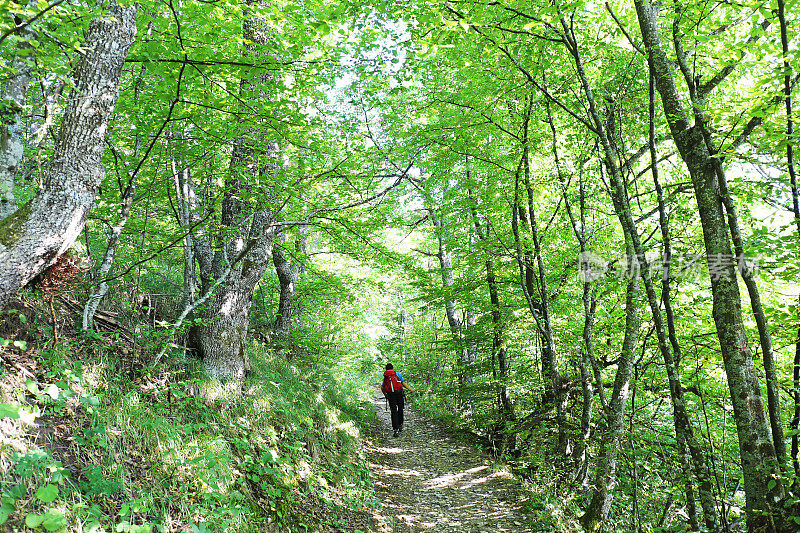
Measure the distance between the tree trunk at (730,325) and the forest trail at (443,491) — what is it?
2.99m

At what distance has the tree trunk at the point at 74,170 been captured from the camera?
3.22 m

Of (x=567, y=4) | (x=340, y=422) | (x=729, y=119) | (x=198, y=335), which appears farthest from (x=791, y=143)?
(x=340, y=422)

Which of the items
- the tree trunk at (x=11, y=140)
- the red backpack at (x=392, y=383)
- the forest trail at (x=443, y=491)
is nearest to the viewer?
the tree trunk at (x=11, y=140)

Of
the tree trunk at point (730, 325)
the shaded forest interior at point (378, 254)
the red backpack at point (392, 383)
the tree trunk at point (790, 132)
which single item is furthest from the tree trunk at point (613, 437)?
the red backpack at point (392, 383)

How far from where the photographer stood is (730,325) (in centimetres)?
361

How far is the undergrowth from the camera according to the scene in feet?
8.62

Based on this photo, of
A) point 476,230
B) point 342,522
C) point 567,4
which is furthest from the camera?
point 476,230

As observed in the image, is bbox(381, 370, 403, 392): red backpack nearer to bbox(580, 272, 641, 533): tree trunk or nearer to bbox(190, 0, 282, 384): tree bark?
bbox(190, 0, 282, 384): tree bark

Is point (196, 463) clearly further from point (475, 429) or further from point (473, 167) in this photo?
point (475, 429)

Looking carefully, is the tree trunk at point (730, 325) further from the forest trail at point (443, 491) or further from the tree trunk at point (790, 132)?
the forest trail at point (443, 491)

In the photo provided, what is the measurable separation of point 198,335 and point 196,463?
8.37ft

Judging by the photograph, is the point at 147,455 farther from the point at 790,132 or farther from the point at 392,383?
the point at 392,383

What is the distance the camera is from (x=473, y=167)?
8648mm

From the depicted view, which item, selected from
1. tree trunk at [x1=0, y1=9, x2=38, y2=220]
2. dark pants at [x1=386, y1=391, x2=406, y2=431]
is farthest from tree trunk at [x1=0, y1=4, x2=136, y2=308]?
dark pants at [x1=386, y1=391, x2=406, y2=431]
